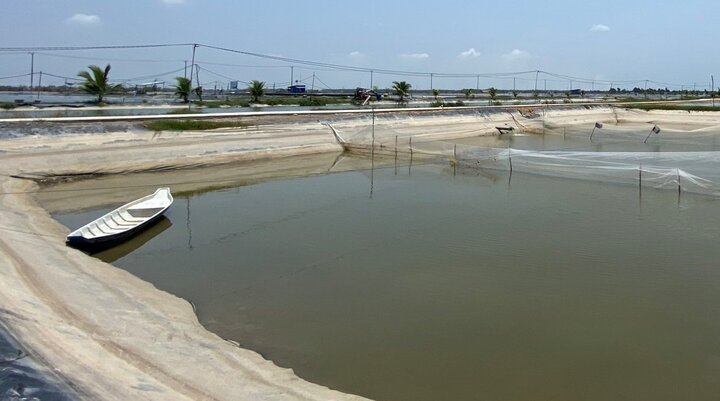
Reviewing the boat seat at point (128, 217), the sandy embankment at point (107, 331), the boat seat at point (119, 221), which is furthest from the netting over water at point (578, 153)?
the sandy embankment at point (107, 331)

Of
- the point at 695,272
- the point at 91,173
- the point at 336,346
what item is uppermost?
the point at 91,173

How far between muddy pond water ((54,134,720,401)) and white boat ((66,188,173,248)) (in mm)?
265

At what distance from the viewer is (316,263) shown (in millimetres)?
9398

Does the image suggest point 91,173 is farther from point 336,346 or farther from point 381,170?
point 336,346

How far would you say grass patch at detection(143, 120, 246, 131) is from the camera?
2186 cm

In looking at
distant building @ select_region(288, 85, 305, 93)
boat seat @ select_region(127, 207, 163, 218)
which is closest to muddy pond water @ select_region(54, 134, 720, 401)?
boat seat @ select_region(127, 207, 163, 218)

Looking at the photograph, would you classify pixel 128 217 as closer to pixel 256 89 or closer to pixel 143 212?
pixel 143 212

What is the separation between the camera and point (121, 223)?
35.5ft

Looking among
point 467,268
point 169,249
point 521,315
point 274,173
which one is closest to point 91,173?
point 274,173

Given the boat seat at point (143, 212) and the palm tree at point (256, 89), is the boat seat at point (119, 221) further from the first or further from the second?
the palm tree at point (256, 89)

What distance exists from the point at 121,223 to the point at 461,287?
→ 634cm

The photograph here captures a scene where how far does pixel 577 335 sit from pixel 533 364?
0.94 m

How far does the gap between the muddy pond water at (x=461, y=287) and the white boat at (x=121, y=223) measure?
0.26 m

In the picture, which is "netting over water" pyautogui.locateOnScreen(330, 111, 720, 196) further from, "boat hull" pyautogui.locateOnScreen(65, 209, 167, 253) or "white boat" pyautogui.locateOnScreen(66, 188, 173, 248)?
"boat hull" pyautogui.locateOnScreen(65, 209, 167, 253)
